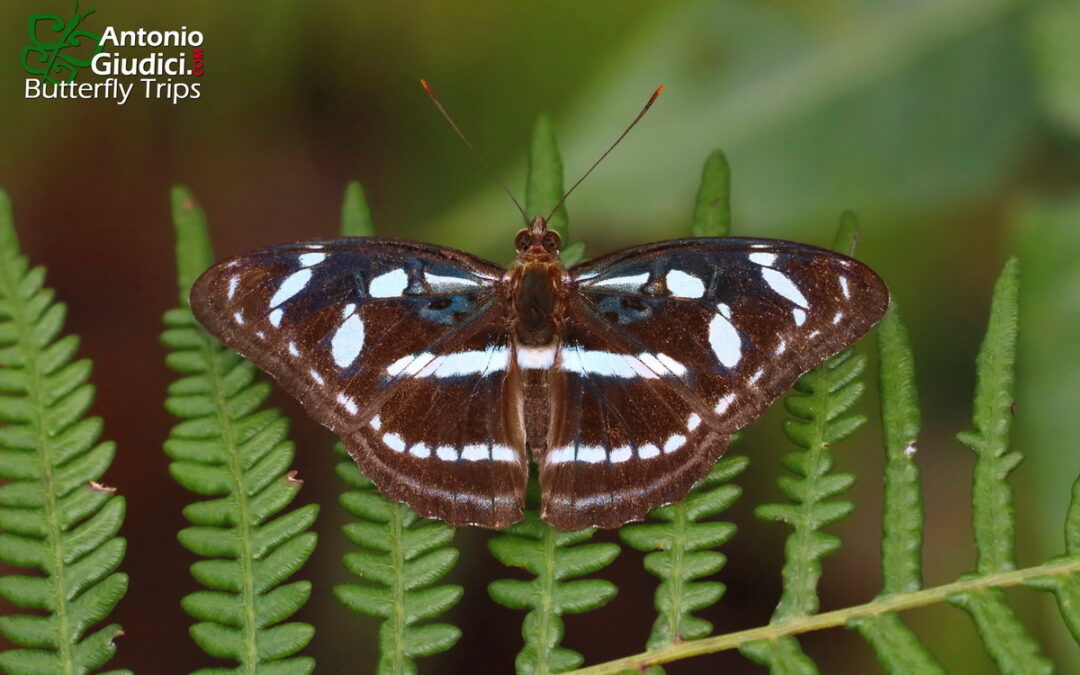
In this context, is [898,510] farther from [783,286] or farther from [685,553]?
[783,286]

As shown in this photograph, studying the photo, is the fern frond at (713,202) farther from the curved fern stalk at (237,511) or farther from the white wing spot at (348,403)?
the curved fern stalk at (237,511)

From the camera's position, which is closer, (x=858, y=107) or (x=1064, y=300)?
(x=1064, y=300)

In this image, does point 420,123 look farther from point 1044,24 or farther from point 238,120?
point 1044,24

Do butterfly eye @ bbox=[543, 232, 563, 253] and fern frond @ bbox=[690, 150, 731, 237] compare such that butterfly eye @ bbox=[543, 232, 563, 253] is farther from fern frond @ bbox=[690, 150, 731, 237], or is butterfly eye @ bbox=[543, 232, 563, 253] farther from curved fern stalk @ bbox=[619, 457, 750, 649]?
curved fern stalk @ bbox=[619, 457, 750, 649]

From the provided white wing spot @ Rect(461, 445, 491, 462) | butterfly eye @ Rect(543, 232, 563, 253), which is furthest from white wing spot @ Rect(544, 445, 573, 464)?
butterfly eye @ Rect(543, 232, 563, 253)

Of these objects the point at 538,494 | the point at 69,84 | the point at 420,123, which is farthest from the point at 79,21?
the point at 538,494

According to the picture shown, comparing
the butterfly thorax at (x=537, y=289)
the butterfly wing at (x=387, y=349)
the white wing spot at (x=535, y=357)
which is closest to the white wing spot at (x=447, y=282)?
the butterfly wing at (x=387, y=349)
